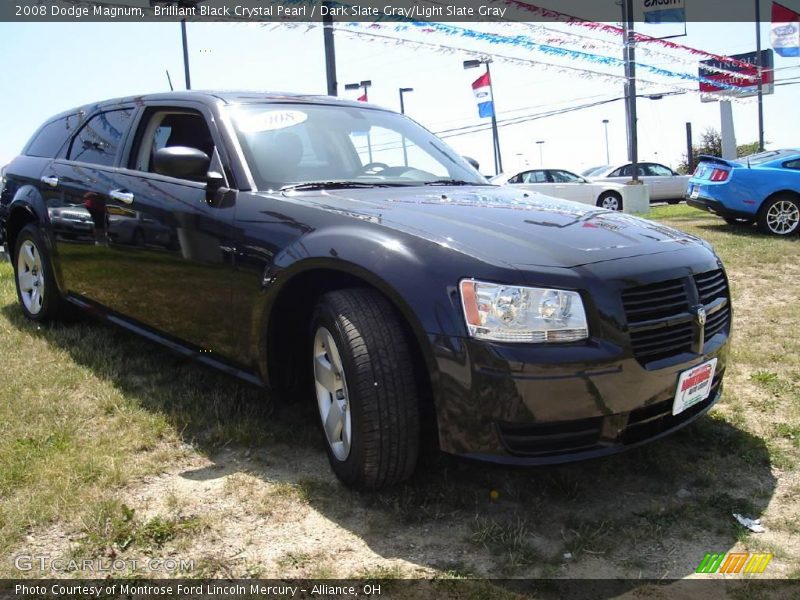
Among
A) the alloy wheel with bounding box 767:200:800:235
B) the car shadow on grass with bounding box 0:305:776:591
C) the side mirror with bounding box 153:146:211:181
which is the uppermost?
the side mirror with bounding box 153:146:211:181

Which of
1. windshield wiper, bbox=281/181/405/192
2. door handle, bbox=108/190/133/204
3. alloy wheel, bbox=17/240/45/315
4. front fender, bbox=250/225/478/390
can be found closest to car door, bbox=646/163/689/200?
alloy wheel, bbox=17/240/45/315

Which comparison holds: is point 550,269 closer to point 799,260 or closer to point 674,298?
point 674,298

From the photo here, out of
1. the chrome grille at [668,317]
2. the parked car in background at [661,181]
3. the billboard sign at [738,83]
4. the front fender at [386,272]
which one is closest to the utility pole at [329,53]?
the front fender at [386,272]

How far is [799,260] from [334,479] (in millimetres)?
6355

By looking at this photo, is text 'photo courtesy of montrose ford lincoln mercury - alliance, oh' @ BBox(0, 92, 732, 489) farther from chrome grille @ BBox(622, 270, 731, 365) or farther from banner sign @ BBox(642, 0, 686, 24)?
banner sign @ BBox(642, 0, 686, 24)

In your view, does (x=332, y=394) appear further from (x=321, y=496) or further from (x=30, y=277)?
(x=30, y=277)

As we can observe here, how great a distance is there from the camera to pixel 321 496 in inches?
103

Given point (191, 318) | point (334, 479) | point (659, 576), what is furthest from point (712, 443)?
point (191, 318)

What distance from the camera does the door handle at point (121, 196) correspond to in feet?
12.0

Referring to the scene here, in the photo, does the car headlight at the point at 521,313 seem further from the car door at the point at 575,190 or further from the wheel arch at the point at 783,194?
the car door at the point at 575,190

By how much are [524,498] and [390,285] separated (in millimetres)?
986

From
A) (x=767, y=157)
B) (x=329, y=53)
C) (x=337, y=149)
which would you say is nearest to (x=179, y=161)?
(x=337, y=149)

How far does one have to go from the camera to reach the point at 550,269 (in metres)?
2.25

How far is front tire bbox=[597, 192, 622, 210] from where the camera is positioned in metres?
16.2
